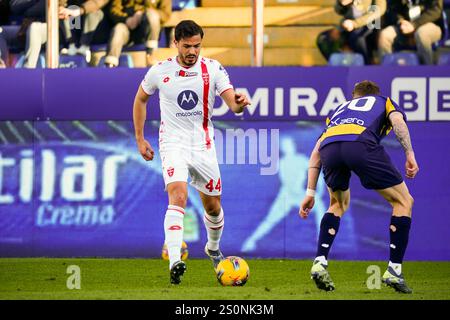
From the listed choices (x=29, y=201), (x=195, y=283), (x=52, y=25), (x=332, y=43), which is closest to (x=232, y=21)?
(x=332, y=43)

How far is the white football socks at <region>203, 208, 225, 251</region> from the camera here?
10781mm

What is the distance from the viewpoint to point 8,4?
1322 cm

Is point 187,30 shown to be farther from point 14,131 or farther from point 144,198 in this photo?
point 14,131

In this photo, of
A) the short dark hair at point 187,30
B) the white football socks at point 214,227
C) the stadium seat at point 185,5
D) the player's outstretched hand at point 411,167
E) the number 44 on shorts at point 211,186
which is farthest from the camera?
the stadium seat at point 185,5

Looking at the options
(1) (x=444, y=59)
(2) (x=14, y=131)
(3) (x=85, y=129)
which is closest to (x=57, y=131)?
(3) (x=85, y=129)

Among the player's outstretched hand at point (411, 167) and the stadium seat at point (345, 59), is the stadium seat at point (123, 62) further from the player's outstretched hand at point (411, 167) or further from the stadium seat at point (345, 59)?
the player's outstretched hand at point (411, 167)

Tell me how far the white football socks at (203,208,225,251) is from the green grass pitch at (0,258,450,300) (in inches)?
12.4

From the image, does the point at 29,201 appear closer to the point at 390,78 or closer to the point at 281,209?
the point at 281,209

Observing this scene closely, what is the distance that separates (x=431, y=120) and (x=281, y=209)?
5.97ft

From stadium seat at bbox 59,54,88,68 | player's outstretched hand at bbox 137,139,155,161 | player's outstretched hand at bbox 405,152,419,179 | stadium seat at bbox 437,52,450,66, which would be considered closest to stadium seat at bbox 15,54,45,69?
stadium seat at bbox 59,54,88,68

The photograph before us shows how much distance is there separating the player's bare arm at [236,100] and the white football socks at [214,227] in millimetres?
1106

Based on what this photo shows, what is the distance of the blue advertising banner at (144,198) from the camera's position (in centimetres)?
1314

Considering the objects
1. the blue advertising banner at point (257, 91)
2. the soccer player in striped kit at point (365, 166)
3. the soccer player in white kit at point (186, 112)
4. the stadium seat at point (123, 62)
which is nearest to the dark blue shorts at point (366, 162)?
the soccer player in striped kit at point (365, 166)

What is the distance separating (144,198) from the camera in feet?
43.3
